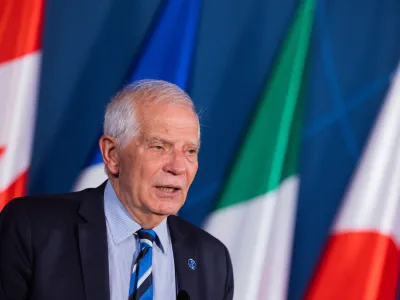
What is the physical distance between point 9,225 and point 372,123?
5.22 ft

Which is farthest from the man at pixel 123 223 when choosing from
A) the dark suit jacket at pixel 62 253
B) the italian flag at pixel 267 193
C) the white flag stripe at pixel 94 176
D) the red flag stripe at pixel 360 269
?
the red flag stripe at pixel 360 269

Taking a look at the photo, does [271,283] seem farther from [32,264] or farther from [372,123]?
[32,264]

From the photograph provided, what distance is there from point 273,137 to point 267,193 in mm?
210

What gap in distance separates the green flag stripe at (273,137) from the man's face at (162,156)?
98cm

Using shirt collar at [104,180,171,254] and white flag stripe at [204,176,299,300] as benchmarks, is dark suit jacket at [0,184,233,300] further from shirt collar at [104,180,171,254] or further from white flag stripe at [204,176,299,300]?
white flag stripe at [204,176,299,300]

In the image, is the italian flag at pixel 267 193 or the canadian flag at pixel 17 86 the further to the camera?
the italian flag at pixel 267 193

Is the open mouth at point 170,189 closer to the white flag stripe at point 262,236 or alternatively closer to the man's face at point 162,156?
the man's face at point 162,156

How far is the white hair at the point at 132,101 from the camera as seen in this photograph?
1.65m

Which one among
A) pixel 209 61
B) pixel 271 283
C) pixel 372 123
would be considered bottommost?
pixel 271 283

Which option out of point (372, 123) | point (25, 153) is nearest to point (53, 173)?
point (25, 153)

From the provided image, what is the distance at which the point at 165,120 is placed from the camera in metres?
1.63

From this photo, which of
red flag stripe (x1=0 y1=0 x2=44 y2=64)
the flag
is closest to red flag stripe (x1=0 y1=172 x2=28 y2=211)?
the flag

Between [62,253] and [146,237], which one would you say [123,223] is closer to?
[146,237]

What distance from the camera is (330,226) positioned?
8.82 feet
